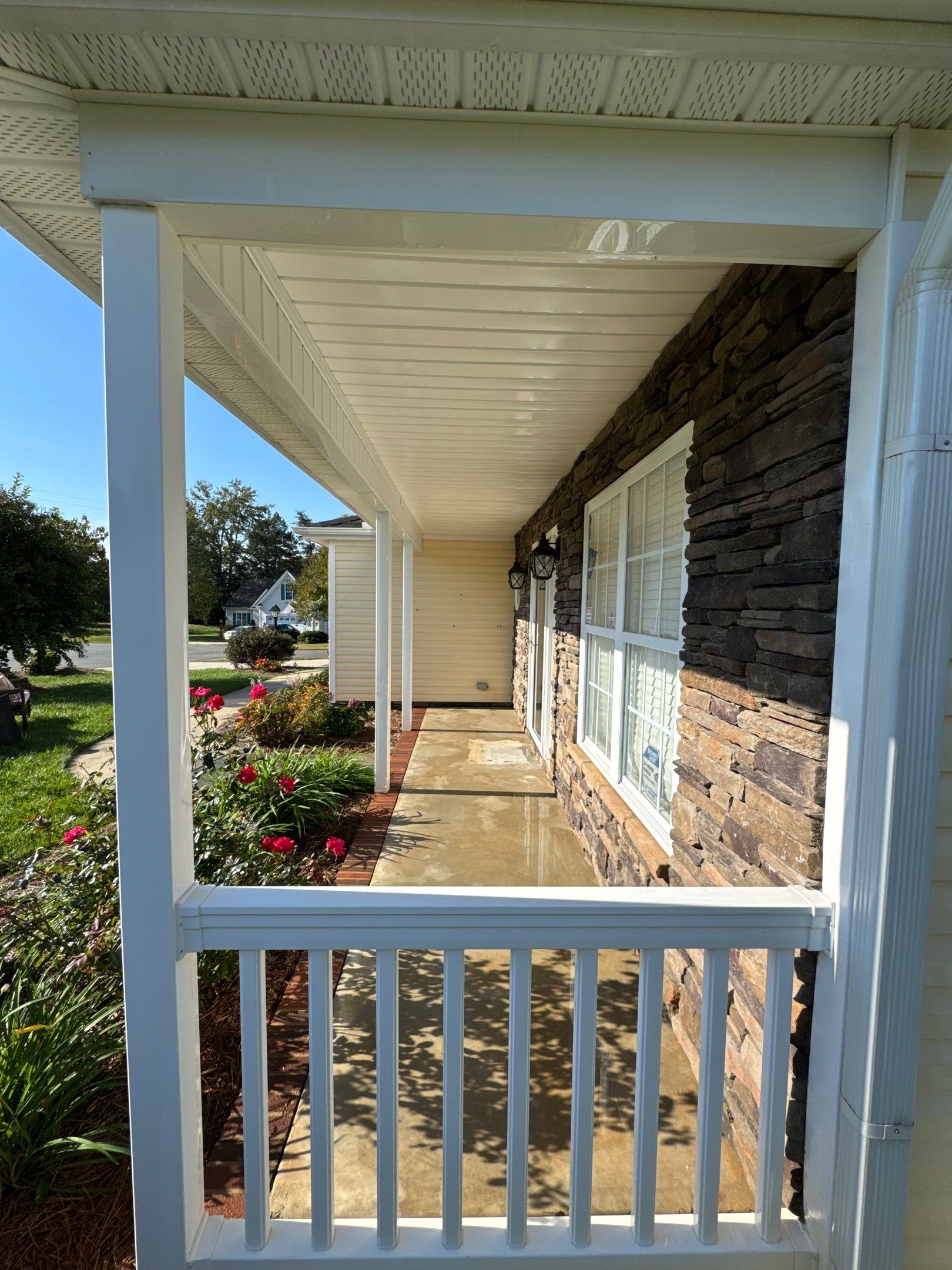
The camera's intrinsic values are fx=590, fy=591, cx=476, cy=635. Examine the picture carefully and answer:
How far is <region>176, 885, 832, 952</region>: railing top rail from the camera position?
131cm

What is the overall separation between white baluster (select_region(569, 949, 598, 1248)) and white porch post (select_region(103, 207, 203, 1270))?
0.85 m

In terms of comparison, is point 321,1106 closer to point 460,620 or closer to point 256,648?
point 460,620

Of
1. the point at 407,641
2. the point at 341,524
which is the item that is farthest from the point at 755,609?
the point at 341,524

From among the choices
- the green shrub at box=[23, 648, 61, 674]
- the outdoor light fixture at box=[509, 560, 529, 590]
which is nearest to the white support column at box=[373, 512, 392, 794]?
the outdoor light fixture at box=[509, 560, 529, 590]

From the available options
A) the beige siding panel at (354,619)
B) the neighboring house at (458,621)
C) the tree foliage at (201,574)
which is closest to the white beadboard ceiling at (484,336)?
the beige siding panel at (354,619)

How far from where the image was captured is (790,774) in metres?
1.48

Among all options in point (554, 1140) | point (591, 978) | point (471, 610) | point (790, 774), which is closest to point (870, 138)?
point (790, 774)

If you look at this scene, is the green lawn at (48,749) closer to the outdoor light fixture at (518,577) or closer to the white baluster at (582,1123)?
the white baluster at (582,1123)

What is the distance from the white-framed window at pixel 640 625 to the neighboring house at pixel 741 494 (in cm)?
80

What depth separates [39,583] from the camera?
10727 mm

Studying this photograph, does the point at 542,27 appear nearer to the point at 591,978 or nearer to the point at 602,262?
the point at 602,262

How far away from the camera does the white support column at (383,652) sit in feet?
16.0

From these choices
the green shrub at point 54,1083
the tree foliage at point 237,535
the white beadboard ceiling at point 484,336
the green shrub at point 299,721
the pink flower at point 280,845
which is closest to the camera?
the green shrub at point 54,1083

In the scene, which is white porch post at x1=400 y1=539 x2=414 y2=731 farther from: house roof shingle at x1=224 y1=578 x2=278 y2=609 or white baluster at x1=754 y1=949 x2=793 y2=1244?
house roof shingle at x1=224 y1=578 x2=278 y2=609
